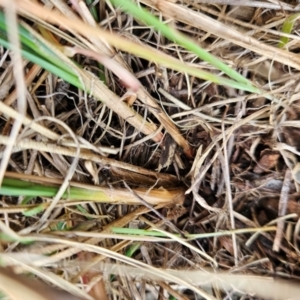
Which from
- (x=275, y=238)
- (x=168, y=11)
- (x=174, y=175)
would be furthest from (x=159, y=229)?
(x=168, y=11)

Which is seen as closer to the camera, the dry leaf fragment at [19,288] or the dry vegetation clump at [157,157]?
the dry leaf fragment at [19,288]

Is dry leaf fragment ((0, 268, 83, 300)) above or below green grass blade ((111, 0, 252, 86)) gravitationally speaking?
below

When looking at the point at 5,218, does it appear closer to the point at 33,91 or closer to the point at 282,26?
the point at 33,91

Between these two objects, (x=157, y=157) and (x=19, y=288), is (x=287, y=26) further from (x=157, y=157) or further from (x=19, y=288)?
(x=19, y=288)

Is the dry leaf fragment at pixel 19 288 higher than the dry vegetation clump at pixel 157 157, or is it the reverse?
the dry vegetation clump at pixel 157 157

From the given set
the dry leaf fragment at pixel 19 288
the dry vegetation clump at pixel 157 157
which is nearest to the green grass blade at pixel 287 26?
the dry vegetation clump at pixel 157 157

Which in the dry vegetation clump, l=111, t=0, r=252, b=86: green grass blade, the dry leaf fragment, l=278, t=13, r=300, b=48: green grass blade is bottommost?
the dry leaf fragment

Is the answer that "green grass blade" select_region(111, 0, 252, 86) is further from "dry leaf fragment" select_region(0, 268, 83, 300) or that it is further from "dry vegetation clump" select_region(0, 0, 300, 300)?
"dry leaf fragment" select_region(0, 268, 83, 300)

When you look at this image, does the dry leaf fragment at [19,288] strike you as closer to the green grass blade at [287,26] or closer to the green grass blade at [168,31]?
the green grass blade at [168,31]

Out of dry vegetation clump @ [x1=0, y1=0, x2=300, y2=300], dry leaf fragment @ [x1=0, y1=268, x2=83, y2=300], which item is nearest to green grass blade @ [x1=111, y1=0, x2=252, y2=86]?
dry vegetation clump @ [x1=0, y1=0, x2=300, y2=300]
